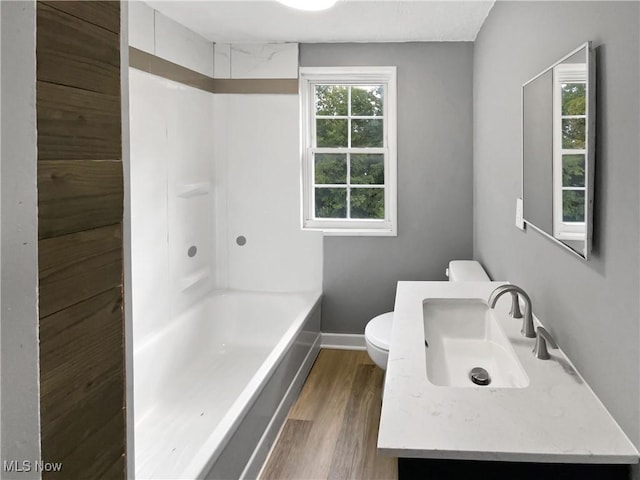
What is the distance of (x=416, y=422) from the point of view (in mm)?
1193

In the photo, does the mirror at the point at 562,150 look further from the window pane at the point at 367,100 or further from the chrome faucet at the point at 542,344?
the window pane at the point at 367,100

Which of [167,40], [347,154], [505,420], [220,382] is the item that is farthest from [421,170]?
[505,420]

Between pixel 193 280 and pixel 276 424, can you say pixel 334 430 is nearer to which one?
pixel 276 424

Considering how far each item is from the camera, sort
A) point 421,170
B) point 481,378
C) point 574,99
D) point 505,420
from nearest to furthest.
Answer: point 505,420 < point 574,99 < point 481,378 < point 421,170

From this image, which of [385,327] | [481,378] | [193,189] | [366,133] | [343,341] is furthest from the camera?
[343,341]

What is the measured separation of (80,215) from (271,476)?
1964 mm

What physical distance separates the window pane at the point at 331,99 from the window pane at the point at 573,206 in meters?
2.48

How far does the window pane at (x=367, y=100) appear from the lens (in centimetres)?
376

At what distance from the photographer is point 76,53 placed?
674mm

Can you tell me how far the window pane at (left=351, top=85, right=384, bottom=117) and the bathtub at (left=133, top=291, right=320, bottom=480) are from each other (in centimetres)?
141

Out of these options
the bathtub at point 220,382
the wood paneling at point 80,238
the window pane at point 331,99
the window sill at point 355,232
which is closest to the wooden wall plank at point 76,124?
the wood paneling at point 80,238

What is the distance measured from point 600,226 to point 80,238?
1166 mm

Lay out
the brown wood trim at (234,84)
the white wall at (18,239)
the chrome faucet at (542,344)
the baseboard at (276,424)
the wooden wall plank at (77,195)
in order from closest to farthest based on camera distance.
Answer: the white wall at (18,239)
the wooden wall plank at (77,195)
the chrome faucet at (542,344)
the baseboard at (276,424)
the brown wood trim at (234,84)

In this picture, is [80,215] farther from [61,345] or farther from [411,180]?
[411,180]
